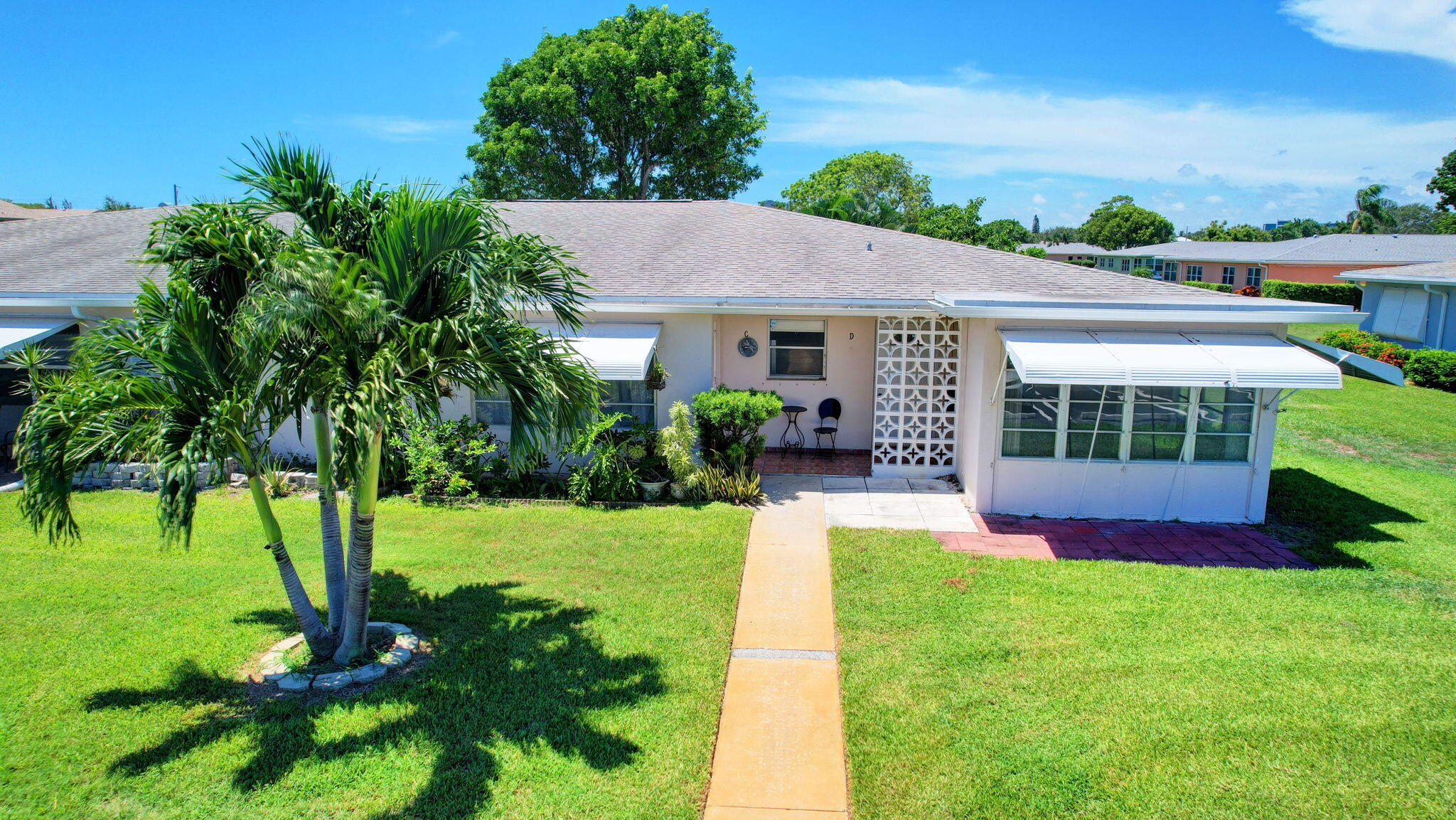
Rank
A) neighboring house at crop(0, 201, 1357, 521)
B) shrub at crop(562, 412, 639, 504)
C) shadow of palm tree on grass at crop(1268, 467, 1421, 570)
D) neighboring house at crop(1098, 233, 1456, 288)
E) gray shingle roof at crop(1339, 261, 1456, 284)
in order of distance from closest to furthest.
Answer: shadow of palm tree on grass at crop(1268, 467, 1421, 570) → neighboring house at crop(0, 201, 1357, 521) → shrub at crop(562, 412, 639, 504) → gray shingle roof at crop(1339, 261, 1456, 284) → neighboring house at crop(1098, 233, 1456, 288)

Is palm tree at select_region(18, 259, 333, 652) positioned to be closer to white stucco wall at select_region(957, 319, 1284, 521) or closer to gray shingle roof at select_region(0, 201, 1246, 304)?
gray shingle roof at select_region(0, 201, 1246, 304)

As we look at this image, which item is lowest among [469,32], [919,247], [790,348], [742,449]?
[742,449]

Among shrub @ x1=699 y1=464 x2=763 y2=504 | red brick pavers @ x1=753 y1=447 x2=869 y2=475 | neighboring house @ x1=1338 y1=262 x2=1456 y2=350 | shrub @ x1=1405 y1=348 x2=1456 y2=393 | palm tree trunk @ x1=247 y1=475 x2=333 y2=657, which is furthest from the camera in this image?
neighboring house @ x1=1338 y1=262 x2=1456 y2=350

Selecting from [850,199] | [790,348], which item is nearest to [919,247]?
[790,348]

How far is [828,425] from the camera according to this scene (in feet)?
51.6

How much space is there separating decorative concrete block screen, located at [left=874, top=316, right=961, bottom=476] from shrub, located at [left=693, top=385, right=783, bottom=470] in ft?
7.27

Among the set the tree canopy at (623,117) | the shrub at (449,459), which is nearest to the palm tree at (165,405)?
the shrub at (449,459)

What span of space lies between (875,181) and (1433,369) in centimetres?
3969

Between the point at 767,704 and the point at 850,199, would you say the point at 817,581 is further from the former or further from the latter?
the point at 850,199

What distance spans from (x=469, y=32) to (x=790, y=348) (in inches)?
884

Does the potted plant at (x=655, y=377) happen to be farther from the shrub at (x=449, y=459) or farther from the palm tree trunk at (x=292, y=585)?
the palm tree trunk at (x=292, y=585)

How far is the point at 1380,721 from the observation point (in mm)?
6469

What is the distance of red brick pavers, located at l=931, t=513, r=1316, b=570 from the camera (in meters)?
10.3

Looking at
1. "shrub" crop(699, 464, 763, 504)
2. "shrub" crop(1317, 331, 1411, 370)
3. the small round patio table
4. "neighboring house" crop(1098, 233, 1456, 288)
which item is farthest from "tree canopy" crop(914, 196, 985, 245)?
"shrub" crop(699, 464, 763, 504)
